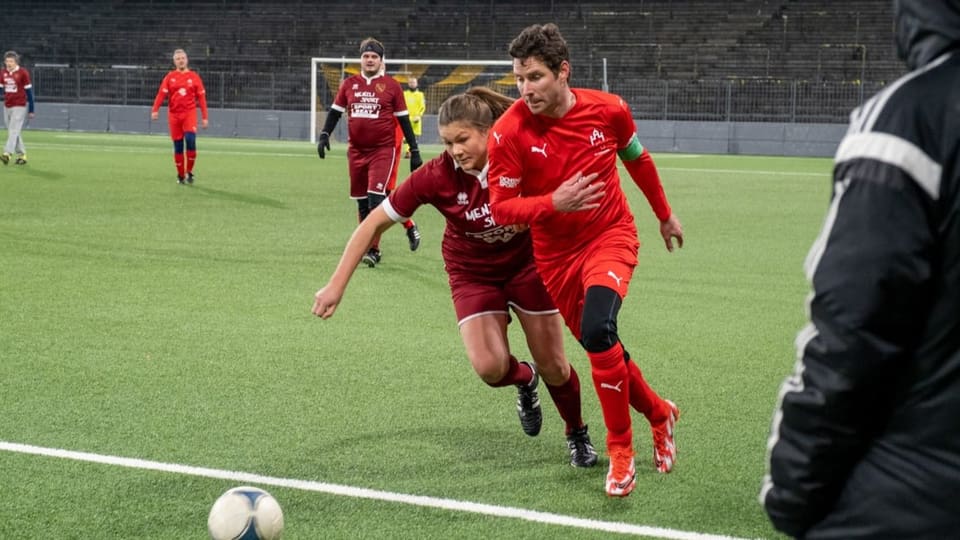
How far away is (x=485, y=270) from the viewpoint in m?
6.22

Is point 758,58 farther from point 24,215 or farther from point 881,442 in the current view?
point 881,442

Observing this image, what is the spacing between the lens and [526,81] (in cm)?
552

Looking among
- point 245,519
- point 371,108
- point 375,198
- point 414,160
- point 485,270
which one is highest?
point 371,108

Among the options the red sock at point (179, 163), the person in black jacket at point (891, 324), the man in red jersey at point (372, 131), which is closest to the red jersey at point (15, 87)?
the red sock at point (179, 163)

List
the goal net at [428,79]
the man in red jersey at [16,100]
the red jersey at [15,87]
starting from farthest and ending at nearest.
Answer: the goal net at [428,79] → the red jersey at [15,87] → the man in red jersey at [16,100]

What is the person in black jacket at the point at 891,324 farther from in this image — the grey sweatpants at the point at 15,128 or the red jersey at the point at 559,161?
the grey sweatpants at the point at 15,128

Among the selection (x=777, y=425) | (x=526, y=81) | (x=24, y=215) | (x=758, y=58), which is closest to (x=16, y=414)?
(x=526, y=81)

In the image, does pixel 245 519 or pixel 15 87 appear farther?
pixel 15 87

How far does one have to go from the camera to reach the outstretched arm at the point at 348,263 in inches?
189

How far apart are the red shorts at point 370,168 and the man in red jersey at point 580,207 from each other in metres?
7.83

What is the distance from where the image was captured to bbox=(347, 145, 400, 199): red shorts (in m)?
13.6

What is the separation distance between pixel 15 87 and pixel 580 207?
23659 mm

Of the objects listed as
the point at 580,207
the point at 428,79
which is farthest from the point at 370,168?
→ the point at 428,79

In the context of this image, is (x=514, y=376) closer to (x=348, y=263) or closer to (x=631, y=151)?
(x=631, y=151)
